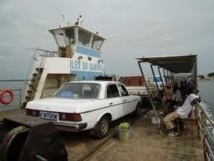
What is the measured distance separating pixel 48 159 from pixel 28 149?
14.4 inches

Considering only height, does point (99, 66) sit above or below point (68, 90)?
above

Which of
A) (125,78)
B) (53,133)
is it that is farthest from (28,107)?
(125,78)

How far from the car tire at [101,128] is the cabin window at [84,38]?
24.6 feet

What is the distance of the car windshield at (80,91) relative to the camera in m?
6.86

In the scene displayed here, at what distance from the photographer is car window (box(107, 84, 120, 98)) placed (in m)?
7.31

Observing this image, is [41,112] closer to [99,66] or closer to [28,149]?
[28,149]

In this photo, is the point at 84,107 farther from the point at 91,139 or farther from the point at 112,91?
the point at 112,91

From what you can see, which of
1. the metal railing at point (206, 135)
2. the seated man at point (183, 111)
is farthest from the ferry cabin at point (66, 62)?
the metal railing at point (206, 135)

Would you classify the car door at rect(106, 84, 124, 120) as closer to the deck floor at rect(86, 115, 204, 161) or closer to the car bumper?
the deck floor at rect(86, 115, 204, 161)

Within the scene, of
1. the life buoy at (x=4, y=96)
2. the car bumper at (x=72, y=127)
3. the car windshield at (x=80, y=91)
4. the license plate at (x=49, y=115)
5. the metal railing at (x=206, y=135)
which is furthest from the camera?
the life buoy at (x=4, y=96)

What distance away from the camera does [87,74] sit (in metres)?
13.2

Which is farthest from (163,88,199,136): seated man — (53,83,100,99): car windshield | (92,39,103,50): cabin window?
(92,39,103,50): cabin window

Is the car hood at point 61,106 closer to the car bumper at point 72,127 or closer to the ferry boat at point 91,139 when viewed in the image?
the car bumper at point 72,127

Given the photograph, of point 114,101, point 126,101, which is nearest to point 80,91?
point 114,101
